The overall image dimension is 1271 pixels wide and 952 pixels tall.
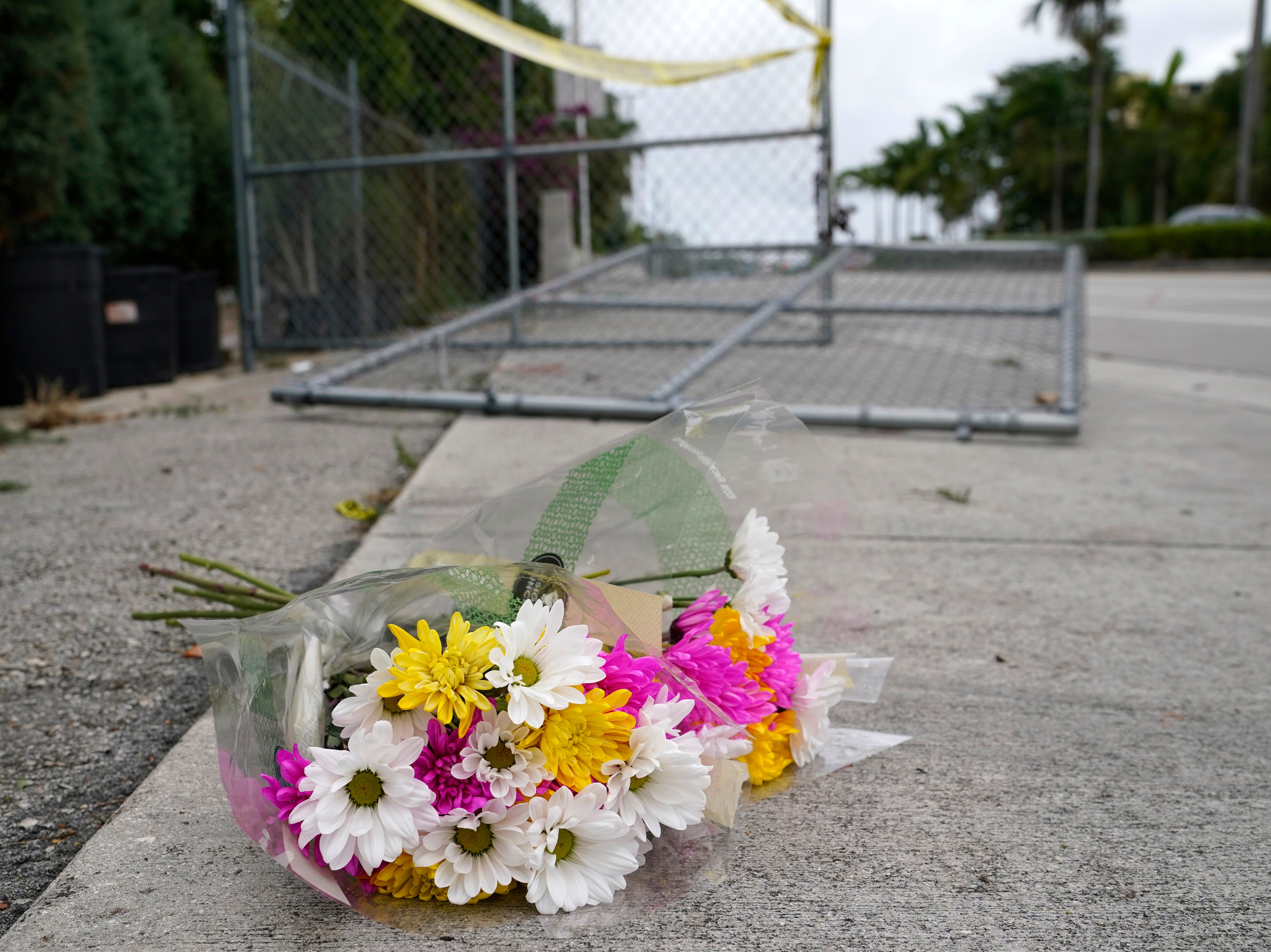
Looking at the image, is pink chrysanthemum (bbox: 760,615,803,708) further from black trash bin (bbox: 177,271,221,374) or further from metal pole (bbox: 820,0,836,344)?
black trash bin (bbox: 177,271,221,374)

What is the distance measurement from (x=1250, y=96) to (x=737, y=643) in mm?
30425

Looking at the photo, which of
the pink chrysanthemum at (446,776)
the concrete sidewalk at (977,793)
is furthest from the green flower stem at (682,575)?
the pink chrysanthemum at (446,776)

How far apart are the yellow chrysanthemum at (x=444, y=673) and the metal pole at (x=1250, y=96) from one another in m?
30.4

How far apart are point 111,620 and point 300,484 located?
1285 mm

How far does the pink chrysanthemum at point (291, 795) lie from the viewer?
1.14 meters

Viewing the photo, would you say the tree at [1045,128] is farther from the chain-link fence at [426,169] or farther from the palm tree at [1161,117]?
→ the chain-link fence at [426,169]

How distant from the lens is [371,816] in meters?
1.10

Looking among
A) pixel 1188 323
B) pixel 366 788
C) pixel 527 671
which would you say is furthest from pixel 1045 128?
pixel 366 788

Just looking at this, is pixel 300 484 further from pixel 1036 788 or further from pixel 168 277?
pixel 168 277

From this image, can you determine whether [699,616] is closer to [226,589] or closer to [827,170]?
[226,589]

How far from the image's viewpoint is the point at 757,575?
1.48 m

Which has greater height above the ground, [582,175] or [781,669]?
[582,175]

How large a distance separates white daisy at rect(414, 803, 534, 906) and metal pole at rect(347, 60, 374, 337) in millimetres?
6467

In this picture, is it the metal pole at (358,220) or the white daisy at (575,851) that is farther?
the metal pole at (358,220)
